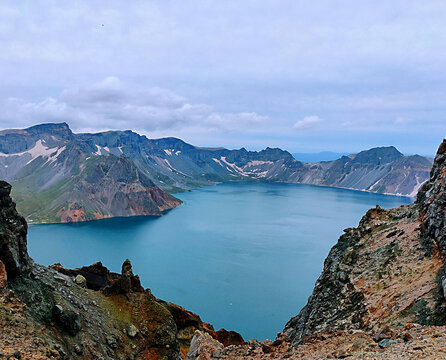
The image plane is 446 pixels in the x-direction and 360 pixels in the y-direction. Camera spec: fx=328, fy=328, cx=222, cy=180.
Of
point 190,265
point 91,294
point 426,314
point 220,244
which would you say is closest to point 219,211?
point 220,244

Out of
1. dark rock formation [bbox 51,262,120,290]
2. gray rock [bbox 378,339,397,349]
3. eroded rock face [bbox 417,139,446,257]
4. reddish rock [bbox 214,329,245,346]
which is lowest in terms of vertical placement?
reddish rock [bbox 214,329,245,346]

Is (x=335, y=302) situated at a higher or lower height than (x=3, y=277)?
lower

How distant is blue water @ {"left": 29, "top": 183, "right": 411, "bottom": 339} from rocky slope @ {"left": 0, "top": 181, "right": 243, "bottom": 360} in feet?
99.2

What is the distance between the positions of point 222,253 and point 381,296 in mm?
75992

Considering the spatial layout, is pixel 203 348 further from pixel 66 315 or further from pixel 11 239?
pixel 11 239

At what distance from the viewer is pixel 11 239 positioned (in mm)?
18516

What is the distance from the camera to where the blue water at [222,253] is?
59.7 metres

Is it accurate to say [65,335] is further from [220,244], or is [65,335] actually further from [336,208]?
[336,208]

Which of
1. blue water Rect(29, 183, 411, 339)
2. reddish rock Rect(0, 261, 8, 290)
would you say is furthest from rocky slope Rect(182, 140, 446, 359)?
blue water Rect(29, 183, 411, 339)

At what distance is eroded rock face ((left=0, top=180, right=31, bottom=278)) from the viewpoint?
702 inches

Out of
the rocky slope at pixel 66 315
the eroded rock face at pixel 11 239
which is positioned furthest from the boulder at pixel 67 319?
the eroded rock face at pixel 11 239

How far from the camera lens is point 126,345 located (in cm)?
2144

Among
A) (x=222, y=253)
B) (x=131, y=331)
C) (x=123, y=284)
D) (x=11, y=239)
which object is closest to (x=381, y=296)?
(x=131, y=331)

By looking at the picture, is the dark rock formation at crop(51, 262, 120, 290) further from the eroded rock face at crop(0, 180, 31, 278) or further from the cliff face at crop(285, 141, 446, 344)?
the cliff face at crop(285, 141, 446, 344)
